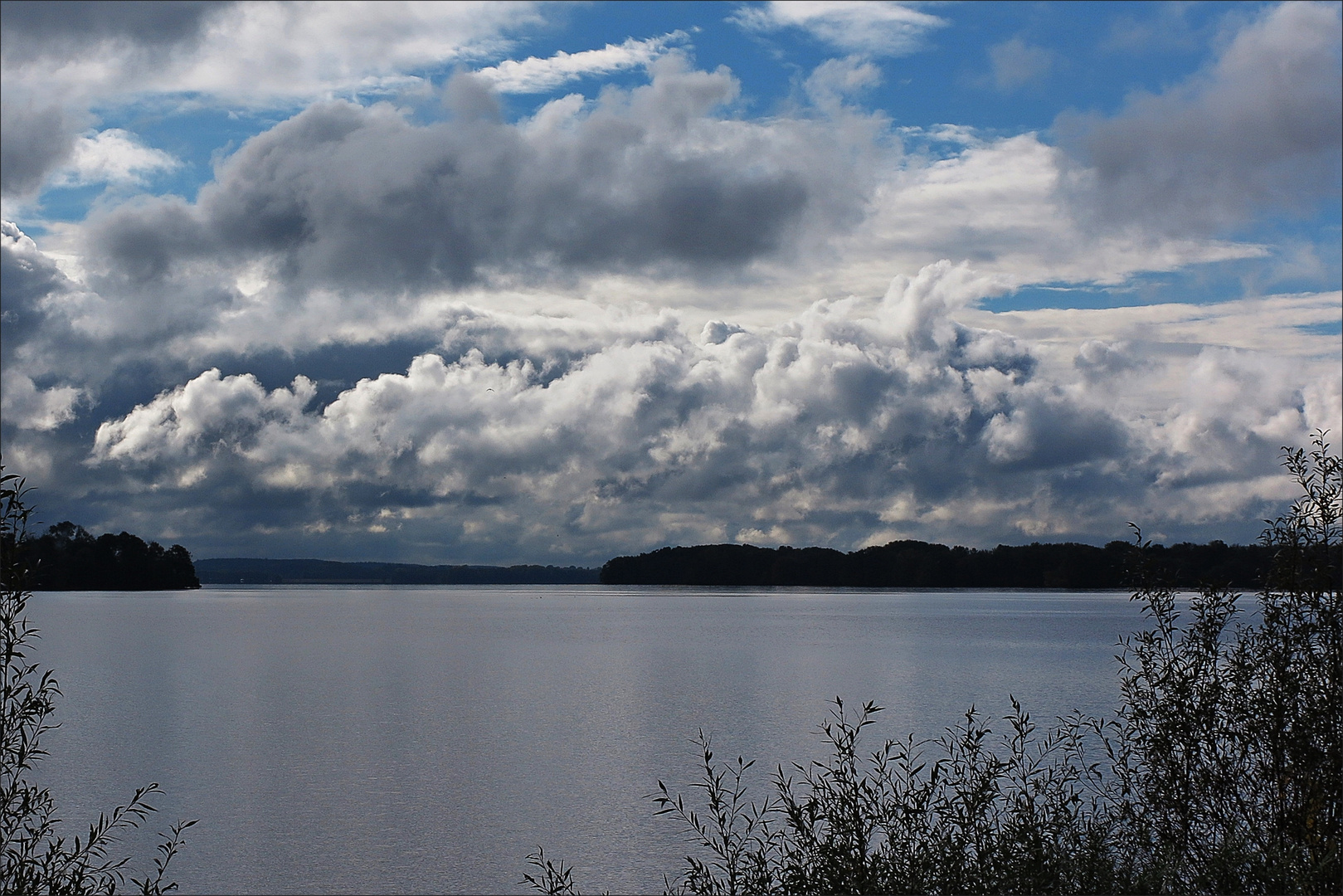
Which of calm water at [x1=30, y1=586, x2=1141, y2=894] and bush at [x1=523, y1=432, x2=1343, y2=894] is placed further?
calm water at [x1=30, y1=586, x2=1141, y2=894]

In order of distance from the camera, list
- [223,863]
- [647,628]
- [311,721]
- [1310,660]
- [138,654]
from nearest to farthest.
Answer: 1. [1310,660]
2. [223,863]
3. [311,721]
4. [138,654]
5. [647,628]

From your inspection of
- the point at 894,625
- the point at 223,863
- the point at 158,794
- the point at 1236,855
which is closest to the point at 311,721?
the point at 158,794

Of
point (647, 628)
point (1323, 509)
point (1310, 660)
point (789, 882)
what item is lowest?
point (647, 628)

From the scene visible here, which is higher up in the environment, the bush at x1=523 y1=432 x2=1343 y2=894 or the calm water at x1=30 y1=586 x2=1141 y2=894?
the bush at x1=523 y1=432 x2=1343 y2=894

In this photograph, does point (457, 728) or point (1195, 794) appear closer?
point (1195, 794)

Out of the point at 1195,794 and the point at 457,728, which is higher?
the point at 1195,794

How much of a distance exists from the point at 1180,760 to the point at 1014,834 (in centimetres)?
186

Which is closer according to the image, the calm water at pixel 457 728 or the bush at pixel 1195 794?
the bush at pixel 1195 794

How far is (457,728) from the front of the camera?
3186cm

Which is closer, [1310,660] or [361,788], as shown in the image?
[1310,660]

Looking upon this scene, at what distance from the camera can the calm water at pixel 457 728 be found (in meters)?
18.5

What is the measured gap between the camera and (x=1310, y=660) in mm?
10344

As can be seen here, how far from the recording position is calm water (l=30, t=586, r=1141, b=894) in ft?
60.7

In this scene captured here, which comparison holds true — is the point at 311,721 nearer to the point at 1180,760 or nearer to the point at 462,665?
the point at 462,665
